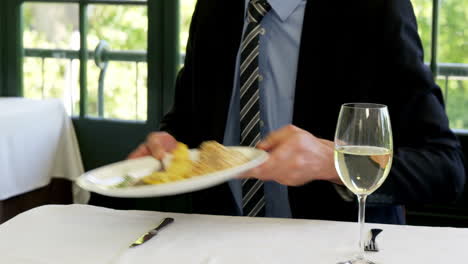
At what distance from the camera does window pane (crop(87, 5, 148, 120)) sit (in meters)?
3.69

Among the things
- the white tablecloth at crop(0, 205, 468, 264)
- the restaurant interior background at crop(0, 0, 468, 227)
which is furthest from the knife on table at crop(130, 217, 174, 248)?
the restaurant interior background at crop(0, 0, 468, 227)

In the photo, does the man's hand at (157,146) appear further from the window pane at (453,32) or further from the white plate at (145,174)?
the window pane at (453,32)

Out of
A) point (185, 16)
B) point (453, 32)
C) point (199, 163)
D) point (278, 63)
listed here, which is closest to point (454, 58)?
point (453, 32)

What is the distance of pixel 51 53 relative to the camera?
12.6 ft

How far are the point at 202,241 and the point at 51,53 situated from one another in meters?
2.78

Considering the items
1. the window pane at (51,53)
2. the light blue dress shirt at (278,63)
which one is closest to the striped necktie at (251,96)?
the light blue dress shirt at (278,63)

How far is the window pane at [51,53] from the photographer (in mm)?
3814

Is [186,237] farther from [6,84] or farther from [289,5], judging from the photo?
[6,84]

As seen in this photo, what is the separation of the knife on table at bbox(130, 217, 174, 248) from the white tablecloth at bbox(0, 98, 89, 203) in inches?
79.5

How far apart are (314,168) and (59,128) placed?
2.47 meters

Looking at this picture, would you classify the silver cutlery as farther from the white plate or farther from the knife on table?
the knife on table

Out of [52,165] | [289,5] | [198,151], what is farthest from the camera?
[52,165]

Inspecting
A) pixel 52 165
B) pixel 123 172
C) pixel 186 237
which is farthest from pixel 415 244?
pixel 52 165

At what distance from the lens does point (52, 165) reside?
3592 millimetres
